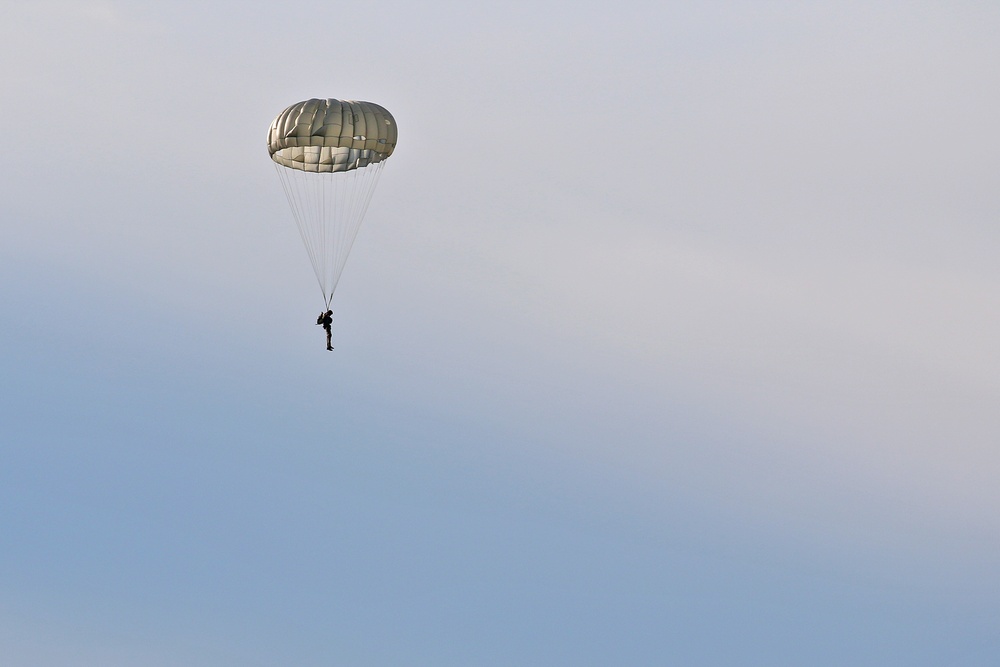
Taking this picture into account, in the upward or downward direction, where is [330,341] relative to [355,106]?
downward

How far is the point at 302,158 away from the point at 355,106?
2.96 metres

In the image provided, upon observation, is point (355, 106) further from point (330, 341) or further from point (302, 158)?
point (330, 341)

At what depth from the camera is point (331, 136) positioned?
99.1m

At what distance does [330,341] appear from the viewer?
10069cm

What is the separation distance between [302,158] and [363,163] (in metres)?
2.43

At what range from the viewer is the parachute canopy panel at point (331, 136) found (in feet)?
325

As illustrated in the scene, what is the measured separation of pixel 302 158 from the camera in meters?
101

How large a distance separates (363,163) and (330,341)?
7.16 m

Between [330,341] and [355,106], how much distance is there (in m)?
9.33

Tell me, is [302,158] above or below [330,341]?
above

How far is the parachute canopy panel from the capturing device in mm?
99062

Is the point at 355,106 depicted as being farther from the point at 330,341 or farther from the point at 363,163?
the point at 330,341

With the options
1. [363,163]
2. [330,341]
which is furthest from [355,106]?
[330,341]
